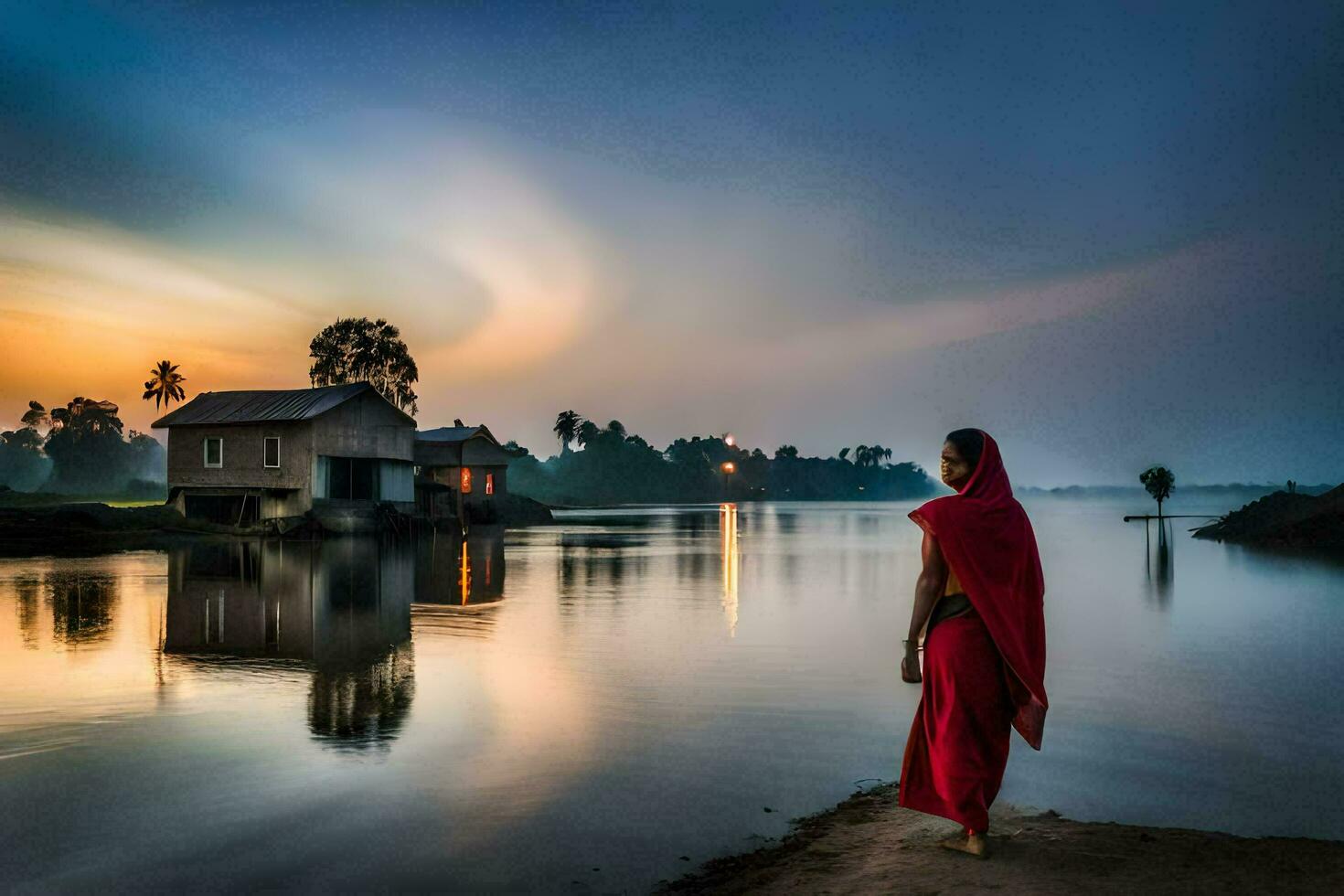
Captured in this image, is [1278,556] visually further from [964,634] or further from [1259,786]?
[964,634]

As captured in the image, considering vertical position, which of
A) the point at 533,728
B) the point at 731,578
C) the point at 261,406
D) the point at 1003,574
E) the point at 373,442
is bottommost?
the point at 731,578

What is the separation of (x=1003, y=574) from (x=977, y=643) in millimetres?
416

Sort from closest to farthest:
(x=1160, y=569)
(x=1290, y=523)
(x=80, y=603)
A: (x=80, y=603) < (x=1160, y=569) < (x=1290, y=523)

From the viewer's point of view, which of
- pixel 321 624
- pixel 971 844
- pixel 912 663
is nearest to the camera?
pixel 971 844

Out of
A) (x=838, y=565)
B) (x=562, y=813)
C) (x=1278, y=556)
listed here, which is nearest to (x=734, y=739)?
(x=562, y=813)

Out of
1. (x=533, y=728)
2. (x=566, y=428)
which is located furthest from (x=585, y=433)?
(x=533, y=728)

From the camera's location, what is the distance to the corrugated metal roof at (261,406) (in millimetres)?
40844

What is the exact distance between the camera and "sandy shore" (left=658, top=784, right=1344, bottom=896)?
445cm

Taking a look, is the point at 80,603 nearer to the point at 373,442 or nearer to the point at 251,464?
the point at 251,464

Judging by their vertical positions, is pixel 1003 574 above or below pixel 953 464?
below

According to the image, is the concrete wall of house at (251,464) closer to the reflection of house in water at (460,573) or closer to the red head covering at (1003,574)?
the reflection of house in water at (460,573)

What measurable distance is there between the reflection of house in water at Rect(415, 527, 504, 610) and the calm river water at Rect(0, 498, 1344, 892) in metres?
0.41

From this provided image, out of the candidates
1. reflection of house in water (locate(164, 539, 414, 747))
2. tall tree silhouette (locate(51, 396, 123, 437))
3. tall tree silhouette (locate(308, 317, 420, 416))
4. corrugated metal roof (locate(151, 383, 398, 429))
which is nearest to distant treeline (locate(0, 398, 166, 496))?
tall tree silhouette (locate(51, 396, 123, 437))

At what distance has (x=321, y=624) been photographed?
14906mm
